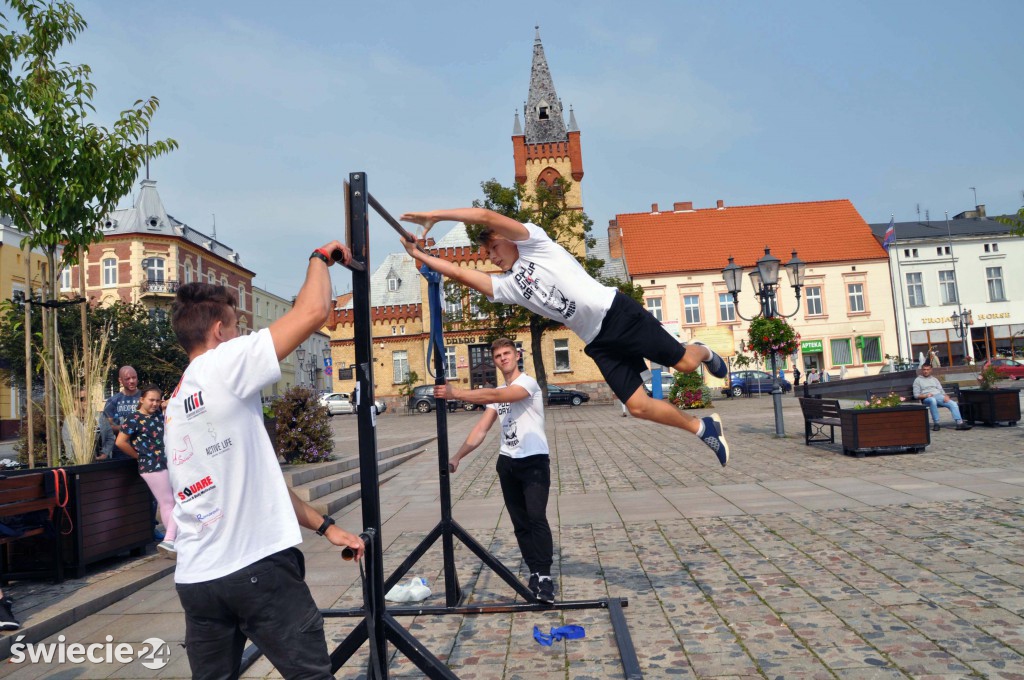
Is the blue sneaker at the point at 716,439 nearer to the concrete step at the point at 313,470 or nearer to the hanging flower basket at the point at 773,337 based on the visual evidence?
the concrete step at the point at 313,470

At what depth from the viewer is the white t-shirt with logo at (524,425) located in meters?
5.19

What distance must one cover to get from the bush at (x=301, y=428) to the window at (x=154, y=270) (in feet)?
143

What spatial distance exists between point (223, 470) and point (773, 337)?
53.4ft

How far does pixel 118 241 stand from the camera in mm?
49250

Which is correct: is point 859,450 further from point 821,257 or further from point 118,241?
point 118,241

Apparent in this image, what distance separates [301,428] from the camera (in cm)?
1125

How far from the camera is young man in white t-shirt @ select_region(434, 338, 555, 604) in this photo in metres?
4.96

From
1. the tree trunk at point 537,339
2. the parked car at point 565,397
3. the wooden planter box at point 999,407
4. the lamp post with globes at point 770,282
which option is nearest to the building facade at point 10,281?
the tree trunk at point 537,339

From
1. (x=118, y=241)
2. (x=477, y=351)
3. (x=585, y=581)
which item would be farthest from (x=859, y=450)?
(x=118, y=241)

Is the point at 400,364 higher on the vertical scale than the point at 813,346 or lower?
higher

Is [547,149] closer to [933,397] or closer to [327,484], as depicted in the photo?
[933,397]

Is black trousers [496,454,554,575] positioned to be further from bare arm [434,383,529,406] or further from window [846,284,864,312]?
window [846,284,864,312]

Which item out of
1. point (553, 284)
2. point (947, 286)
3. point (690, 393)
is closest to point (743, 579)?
point (553, 284)

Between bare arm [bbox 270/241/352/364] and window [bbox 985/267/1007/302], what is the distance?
6010cm
